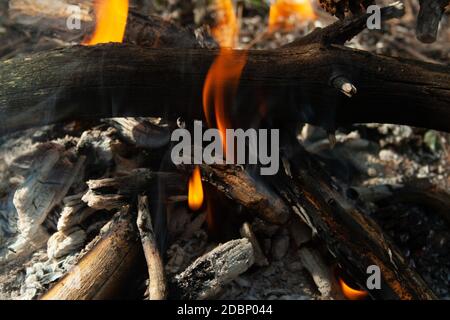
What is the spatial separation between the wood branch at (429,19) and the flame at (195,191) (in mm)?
1191

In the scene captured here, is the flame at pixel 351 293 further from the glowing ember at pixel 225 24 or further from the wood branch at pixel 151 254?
the glowing ember at pixel 225 24

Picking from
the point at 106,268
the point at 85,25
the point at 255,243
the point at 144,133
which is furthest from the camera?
the point at 85,25

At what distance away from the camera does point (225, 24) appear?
4281 mm

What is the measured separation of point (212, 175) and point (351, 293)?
2.73 feet

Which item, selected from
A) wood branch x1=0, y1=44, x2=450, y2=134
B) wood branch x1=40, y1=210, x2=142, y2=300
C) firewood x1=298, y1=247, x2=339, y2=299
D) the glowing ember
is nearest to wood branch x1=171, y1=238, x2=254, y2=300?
wood branch x1=40, y1=210, x2=142, y2=300

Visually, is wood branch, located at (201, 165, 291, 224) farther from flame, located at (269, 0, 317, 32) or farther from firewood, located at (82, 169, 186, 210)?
flame, located at (269, 0, 317, 32)

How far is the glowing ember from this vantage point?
397cm

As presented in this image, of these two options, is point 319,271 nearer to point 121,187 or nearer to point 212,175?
point 212,175

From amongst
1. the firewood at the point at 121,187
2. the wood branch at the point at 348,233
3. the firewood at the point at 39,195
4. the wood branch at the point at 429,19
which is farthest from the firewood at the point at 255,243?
the wood branch at the point at 429,19

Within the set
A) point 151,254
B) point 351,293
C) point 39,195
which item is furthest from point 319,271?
point 39,195

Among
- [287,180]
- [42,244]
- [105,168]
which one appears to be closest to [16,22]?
[105,168]

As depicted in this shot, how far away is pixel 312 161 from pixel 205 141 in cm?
53

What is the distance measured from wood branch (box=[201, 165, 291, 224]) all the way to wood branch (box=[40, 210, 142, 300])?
41 centimetres
